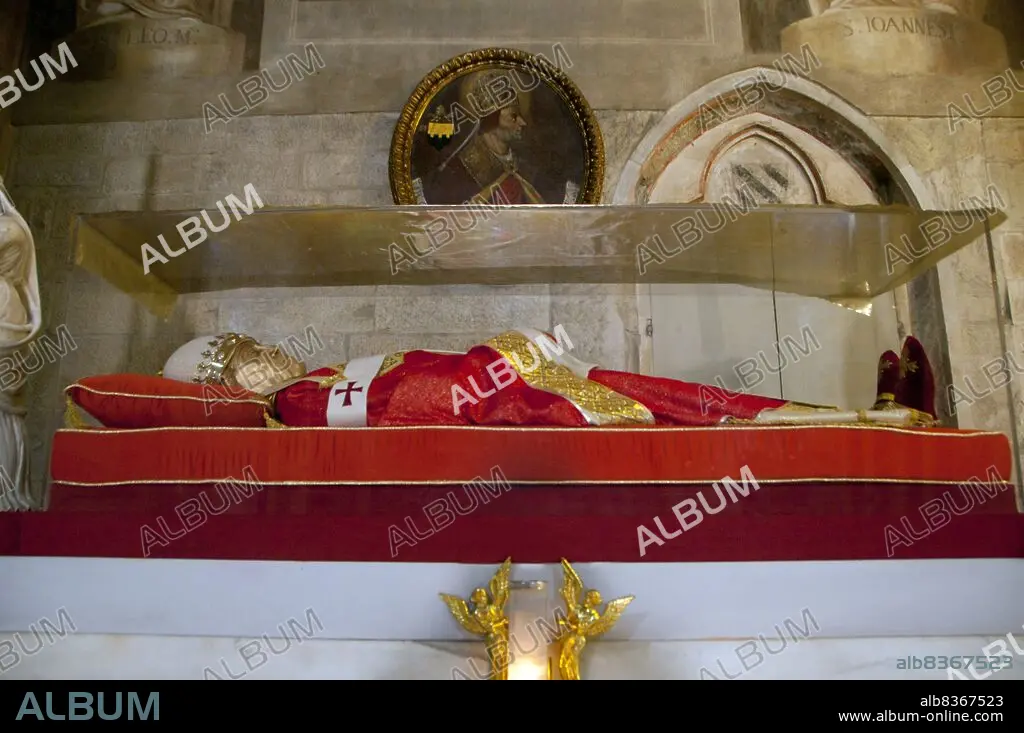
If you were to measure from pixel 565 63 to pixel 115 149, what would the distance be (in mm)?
2518

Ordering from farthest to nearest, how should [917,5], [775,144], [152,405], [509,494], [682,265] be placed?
[917,5] < [775,144] < [682,265] < [152,405] < [509,494]

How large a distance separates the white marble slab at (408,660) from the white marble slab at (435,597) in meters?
0.03

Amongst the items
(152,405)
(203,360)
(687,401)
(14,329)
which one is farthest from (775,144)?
(14,329)

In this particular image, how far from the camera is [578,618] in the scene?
2275 mm

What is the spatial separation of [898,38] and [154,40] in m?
4.22

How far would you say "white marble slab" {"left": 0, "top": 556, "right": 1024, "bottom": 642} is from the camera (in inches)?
93.3

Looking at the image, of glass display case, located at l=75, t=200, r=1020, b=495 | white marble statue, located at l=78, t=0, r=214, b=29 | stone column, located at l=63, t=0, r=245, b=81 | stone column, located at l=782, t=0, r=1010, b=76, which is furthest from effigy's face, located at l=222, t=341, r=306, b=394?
stone column, located at l=782, t=0, r=1010, b=76

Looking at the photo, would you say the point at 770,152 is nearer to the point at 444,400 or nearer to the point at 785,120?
A: the point at 785,120

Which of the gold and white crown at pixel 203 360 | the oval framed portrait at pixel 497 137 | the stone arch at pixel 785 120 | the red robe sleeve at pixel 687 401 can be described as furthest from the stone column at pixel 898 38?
the gold and white crown at pixel 203 360

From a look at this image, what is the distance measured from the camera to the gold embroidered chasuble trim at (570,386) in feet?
9.23

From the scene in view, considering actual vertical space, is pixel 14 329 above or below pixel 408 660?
above
